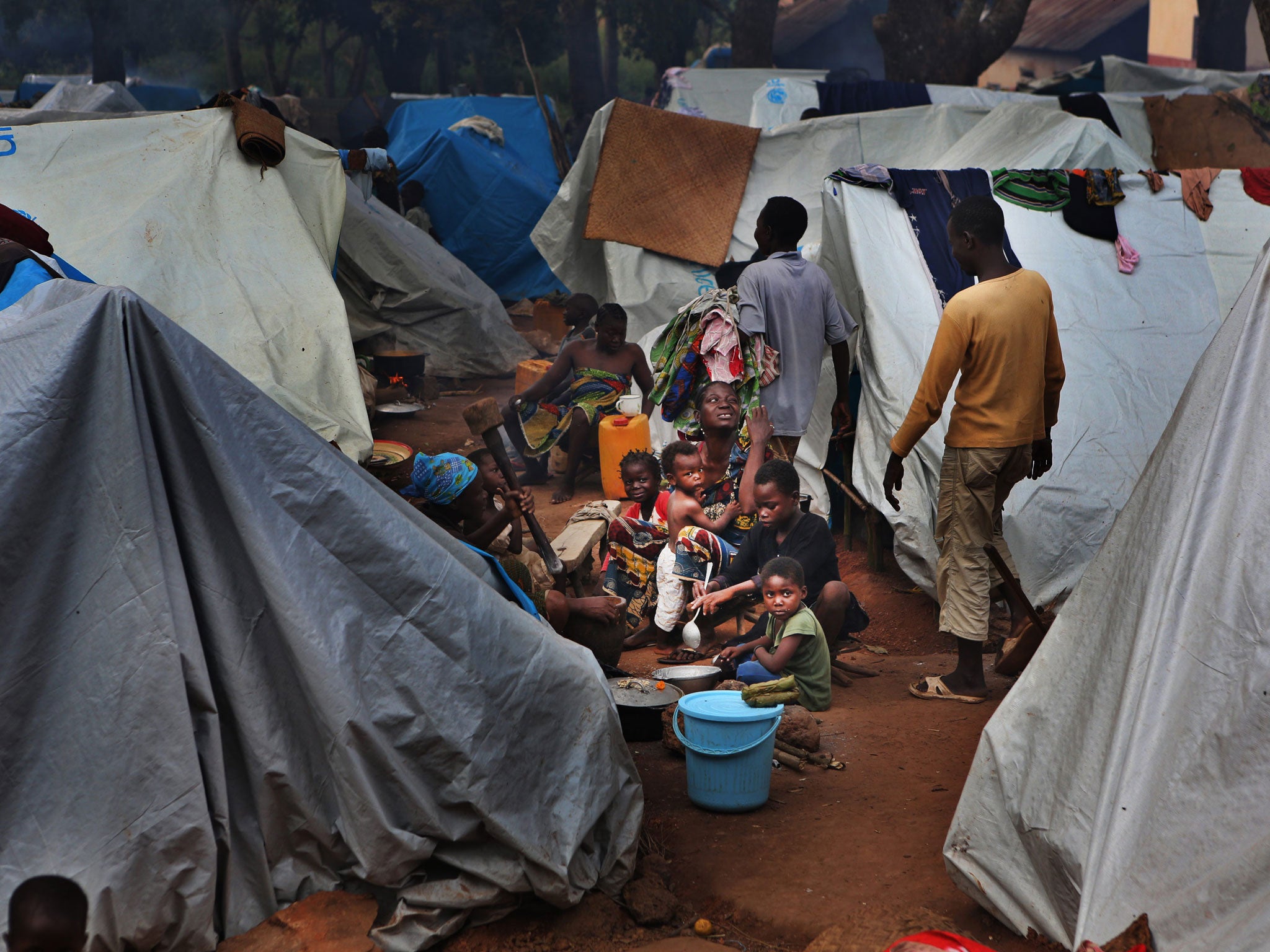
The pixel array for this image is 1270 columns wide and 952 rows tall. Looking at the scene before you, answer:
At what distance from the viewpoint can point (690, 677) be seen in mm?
4074

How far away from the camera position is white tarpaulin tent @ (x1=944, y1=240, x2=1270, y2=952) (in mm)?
2061

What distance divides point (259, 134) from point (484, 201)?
24.5 feet

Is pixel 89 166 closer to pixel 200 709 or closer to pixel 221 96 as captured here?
pixel 221 96

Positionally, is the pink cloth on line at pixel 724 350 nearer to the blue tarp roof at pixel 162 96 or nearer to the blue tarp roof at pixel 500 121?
the blue tarp roof at pixel 500 121

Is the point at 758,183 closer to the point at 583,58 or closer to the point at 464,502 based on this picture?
the point at 464,502

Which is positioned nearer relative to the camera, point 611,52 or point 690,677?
point 690,677

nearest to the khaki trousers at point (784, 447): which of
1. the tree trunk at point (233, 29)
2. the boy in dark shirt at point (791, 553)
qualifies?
the boy in dark shirt at point (791, 553)

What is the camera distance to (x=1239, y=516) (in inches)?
86.9

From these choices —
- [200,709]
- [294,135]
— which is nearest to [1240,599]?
[200,709]

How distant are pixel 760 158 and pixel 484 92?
1645cm

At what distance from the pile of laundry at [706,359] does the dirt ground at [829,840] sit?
1625mm

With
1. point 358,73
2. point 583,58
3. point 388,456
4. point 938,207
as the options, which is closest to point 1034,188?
point 938,207

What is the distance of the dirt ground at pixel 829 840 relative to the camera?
2605 millimetres

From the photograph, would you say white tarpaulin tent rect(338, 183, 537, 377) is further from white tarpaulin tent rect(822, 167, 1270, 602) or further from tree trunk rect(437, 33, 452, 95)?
tree trunk rect(437, 33, 452, 95)
